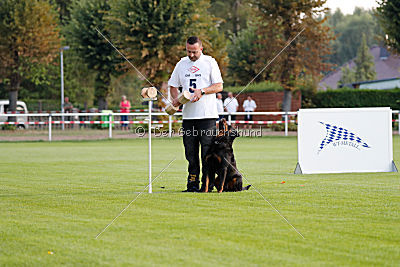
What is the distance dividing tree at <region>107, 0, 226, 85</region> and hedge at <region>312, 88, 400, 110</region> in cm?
904

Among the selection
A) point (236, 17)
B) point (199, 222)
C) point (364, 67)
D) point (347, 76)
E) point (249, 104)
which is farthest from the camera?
point (364, 67)

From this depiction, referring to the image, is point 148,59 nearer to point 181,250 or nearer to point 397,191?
point 397,191

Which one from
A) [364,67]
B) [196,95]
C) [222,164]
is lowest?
[222,164]

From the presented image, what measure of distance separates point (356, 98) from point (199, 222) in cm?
3482

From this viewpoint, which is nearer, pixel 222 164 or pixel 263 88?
pixel 222 164

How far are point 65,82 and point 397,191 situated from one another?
46.6 meters

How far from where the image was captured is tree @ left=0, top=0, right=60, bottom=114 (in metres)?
37.4

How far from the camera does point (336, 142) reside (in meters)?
11.9

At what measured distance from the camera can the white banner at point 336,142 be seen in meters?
11.9

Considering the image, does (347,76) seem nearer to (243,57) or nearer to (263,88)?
(243,57)

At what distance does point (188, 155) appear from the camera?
9508 millimetres

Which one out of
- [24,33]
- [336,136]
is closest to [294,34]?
[24,33]

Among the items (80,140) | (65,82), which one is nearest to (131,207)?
(80,140)

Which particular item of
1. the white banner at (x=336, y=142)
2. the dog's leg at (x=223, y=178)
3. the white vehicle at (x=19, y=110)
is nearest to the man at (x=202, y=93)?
the dog's leg at (x=223, y=178)
